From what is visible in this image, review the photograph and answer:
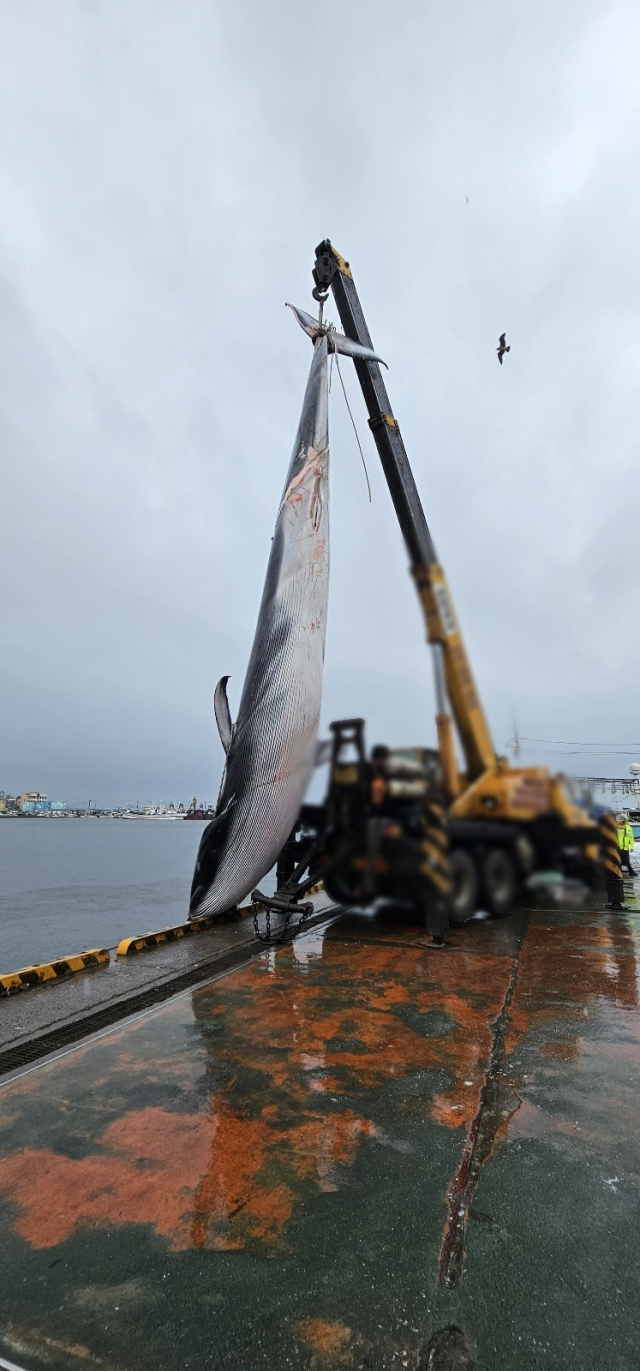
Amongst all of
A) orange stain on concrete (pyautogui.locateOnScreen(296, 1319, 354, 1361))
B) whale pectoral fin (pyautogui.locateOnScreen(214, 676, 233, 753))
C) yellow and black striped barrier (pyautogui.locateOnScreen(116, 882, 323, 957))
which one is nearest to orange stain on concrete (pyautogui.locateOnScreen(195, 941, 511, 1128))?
yellow and black striped barrier (pyautogui.locateOnScreen(116, 882, 323, 957))

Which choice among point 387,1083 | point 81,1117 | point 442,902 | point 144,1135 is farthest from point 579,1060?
point 442,902

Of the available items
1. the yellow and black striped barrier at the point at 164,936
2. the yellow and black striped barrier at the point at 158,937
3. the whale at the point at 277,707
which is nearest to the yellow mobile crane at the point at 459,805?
the whale at the point at 277,707

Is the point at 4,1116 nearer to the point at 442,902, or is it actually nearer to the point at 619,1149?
the point at 619,1149

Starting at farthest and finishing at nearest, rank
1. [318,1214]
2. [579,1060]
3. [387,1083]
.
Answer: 1. [579,1060]
2. [387,1083]
3. [318,1214]

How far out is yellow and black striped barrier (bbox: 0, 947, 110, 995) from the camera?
41.5ft

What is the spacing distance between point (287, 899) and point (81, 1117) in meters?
4.11

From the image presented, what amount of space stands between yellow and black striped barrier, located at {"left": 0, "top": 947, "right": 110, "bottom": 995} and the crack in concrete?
901 centimetres

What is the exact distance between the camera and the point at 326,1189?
7.22 m

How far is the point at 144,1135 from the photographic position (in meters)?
8.12

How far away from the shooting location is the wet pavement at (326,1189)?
5648 millimetres

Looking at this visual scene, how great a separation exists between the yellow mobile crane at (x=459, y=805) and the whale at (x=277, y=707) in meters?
1.03

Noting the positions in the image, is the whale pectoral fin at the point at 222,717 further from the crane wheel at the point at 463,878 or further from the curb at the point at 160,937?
the curb at the point at 160,937

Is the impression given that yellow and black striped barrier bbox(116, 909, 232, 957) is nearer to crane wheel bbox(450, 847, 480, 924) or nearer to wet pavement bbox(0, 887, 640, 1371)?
wet pavement bbox(0, 887, 640, 1371)

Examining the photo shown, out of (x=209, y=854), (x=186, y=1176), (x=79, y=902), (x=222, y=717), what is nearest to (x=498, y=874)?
(x=209, y=854)
